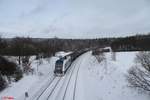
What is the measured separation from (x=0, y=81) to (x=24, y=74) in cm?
810

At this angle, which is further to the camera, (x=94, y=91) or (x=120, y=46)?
(x=120, y=46)

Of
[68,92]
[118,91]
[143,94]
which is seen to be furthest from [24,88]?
[143,94]

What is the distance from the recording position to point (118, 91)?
1762cm

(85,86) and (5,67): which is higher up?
(5,67)

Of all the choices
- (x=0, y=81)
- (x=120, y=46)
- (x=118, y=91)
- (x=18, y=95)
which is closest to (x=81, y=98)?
(x=118, y=91)

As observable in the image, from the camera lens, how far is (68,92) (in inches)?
754

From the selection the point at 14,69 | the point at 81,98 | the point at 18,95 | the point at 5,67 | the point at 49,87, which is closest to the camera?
the point at 81,98

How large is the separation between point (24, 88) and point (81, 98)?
29.2ft

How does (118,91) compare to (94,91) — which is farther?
(94,91)

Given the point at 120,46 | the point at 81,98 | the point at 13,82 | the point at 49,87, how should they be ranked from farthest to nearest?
the point at 120,46
the point at 13,82
the point at 49,87
the point at 81,98

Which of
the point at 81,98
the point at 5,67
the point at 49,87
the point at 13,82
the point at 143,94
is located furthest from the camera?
the point at 5,67

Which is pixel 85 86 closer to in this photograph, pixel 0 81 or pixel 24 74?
pixel 0 81

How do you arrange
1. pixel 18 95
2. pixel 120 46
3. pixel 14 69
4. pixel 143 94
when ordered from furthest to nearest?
1. pixel 120 46
2. pixel 14 69
3. pixel 18 95
4. pixel 143 94

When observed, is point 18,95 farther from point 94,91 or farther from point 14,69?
point 14,69
